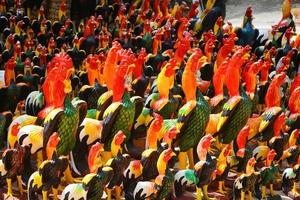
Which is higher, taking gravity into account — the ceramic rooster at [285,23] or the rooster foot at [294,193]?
the ceramic rooster at [285,23]

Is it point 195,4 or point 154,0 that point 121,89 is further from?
point 154,0

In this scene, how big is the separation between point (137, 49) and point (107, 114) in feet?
8.25

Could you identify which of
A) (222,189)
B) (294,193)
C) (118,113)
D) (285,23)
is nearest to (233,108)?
(222,189)

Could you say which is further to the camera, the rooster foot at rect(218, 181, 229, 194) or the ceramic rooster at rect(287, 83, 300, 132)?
the ceramic rooster at rect(287, 83, 300, 132)

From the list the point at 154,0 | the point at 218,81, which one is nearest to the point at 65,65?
the point at 218,81

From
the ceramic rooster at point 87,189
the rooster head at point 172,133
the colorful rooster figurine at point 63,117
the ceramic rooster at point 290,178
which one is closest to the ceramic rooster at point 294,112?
the ceramic rooster at point 290,178

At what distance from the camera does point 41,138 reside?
4566mm

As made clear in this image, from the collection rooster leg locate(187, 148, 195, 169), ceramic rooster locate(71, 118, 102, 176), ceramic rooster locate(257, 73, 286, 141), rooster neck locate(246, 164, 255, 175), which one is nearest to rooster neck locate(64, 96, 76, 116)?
ceramic rooster locate(71, 118, 102, 176)

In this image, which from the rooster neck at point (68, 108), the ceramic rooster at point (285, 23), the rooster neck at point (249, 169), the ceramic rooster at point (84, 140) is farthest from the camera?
the ceramic rooster at point (285, 23)

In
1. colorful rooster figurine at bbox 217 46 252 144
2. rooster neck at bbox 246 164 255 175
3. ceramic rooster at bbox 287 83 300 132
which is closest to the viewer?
rooster neck at bbox 246 164 255 175

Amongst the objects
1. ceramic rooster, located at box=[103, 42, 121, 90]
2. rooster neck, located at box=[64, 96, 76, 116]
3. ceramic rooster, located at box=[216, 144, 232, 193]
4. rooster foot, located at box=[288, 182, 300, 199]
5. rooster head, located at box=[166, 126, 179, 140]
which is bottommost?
rooster foot, located at box=[288, 182, 300, 199]

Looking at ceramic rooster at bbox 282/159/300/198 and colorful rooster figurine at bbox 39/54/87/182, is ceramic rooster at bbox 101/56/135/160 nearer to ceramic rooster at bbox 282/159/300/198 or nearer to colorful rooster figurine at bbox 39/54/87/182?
colorful rooster figurine at bbox 39/54/87/182

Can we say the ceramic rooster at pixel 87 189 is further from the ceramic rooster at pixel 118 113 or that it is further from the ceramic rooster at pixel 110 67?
the ceramic rooster at pixel 110 67

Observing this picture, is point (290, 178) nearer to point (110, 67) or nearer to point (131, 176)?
point (131, 176)
